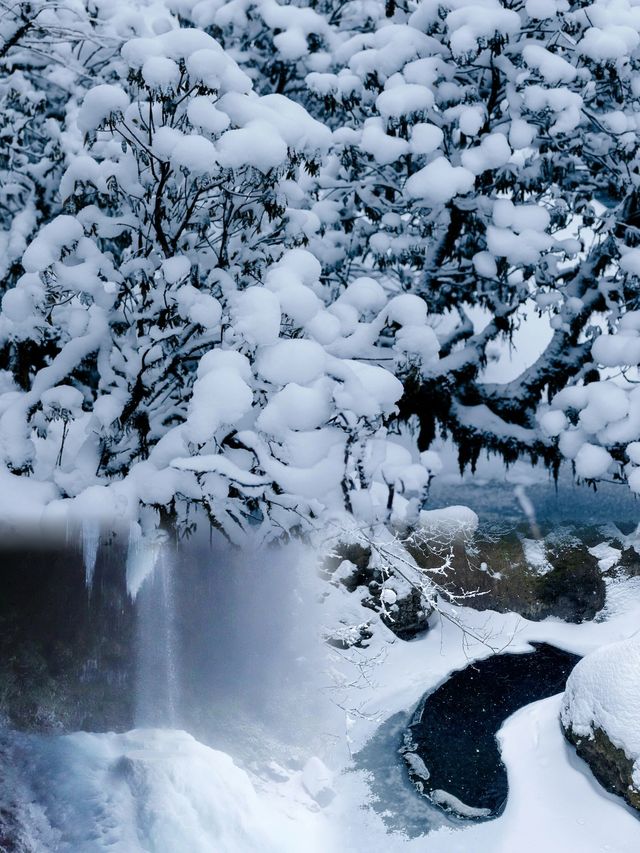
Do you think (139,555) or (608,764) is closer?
(139,555)

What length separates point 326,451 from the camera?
314cm

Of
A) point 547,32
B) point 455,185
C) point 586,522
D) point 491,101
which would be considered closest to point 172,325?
point 455,185

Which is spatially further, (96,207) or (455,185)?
(455,185)

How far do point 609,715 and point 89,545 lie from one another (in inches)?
162

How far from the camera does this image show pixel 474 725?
20.7ft

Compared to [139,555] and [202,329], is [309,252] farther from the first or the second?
[139,555]

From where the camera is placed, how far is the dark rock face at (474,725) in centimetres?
552

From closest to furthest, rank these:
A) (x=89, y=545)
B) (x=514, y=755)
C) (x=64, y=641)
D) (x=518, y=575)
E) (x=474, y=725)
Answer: (x=89, y=545), (x=64, y=641), (x=514, y=755), (x=474, y=725), (x=518, y=575)

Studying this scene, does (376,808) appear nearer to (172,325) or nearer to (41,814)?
(41,814)

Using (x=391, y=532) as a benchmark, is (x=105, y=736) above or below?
below

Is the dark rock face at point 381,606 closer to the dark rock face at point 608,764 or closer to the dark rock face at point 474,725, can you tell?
the dark rock face at point 474,725

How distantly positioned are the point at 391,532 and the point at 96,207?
10.7ft

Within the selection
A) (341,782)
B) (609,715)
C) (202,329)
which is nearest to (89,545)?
(202,329)

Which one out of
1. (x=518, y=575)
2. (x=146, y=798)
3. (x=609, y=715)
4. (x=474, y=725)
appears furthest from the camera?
(x=518, y=575)
